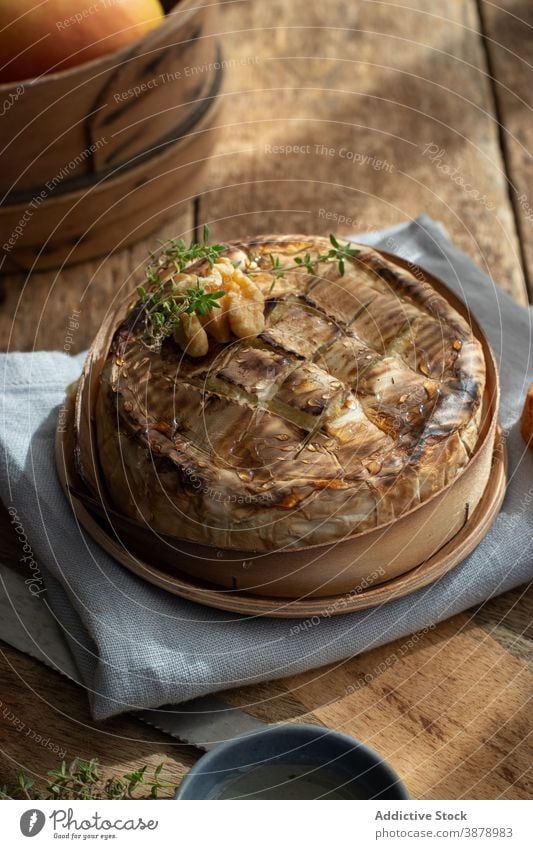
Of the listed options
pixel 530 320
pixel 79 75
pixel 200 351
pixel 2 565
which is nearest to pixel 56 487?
pixel 2 565

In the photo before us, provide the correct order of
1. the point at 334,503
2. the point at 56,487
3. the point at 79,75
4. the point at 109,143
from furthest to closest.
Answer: the point at 109,143 < the point at 79,75 < the point at 56,487 < the point at 334,503

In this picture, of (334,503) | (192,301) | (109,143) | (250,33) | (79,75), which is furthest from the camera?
(250,33)

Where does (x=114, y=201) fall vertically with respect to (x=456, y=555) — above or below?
above

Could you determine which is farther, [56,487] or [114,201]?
[114,201]

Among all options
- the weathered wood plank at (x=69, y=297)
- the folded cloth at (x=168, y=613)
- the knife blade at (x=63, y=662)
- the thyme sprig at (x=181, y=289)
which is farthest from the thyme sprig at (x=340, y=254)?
the knife blade at (x=63, y=662)

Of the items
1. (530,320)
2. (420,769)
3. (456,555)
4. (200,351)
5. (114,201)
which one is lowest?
(420,769)

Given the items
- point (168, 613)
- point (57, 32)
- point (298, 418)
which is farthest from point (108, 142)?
point (168, 613)

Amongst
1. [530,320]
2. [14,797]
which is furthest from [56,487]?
[530,320]

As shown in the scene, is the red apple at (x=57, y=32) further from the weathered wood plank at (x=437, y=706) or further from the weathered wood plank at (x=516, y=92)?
the weathered wood plank at (x=437, y=706)

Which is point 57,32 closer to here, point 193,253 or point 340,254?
point 193,253

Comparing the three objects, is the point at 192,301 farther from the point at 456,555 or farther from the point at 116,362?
the point at 456,555
